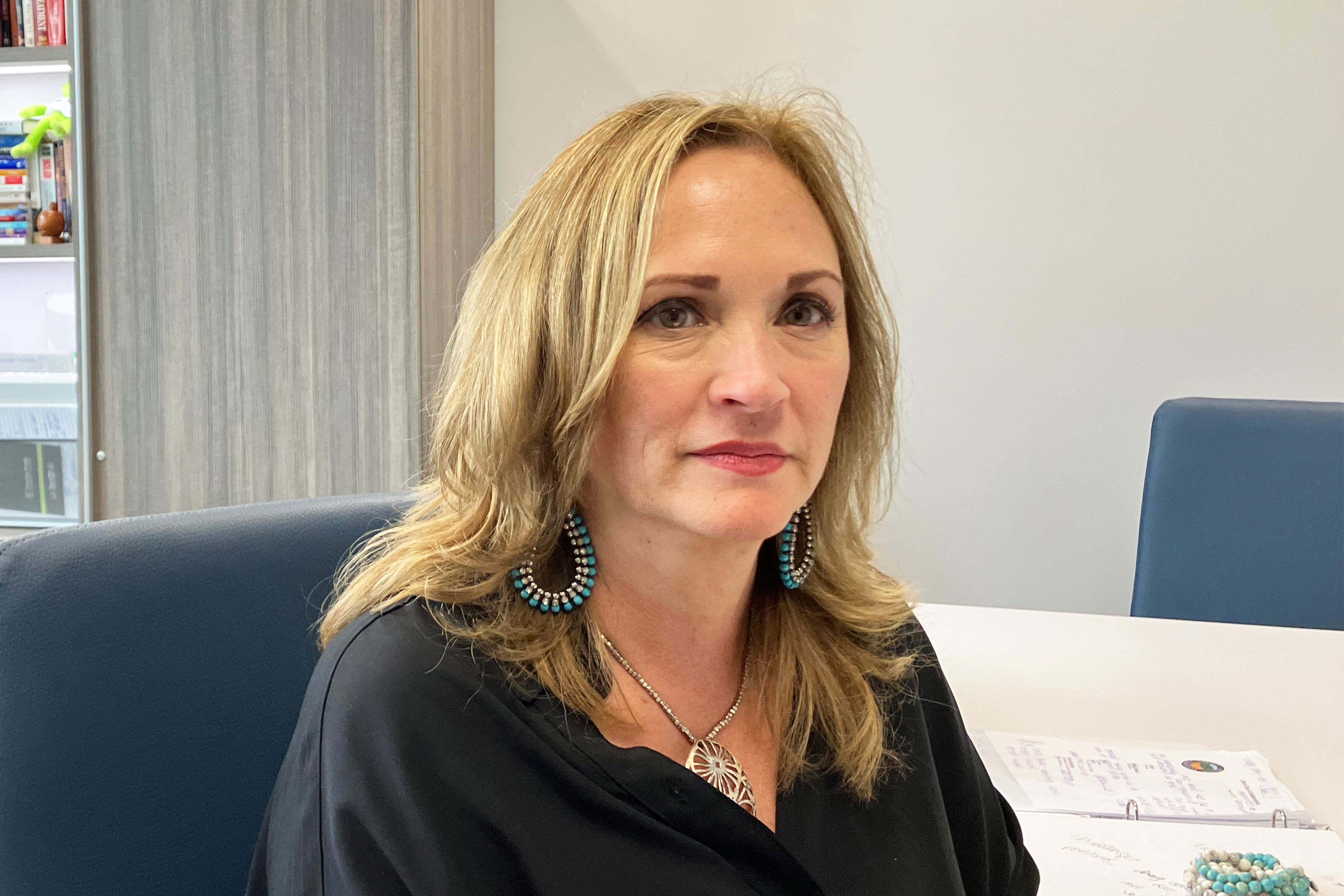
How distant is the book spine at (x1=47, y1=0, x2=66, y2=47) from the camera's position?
2.90 metres

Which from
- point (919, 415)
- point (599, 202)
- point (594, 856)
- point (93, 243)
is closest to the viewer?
point (594, 856)

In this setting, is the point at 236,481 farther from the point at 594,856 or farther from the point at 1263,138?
the point at 1263,138

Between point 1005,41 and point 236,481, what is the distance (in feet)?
7.41

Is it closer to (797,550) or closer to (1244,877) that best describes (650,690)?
(797,550)

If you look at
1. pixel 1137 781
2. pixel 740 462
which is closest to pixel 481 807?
pixel 740 462

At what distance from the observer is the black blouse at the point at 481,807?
0.85m

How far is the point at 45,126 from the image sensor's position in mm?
2939

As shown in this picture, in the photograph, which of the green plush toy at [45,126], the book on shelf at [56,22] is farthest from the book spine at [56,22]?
the green plush toy at [45,126]

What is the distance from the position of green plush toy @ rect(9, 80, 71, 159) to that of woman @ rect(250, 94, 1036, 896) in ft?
7.74

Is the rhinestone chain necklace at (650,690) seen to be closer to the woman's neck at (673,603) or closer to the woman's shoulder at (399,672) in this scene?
the woman's neck at (673,603)

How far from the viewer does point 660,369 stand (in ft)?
3.22

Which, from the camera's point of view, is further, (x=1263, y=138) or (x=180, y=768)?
(x=1263, y=138)

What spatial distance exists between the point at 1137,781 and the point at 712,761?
551mm

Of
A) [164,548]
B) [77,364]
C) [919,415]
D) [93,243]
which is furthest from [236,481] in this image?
[164,548]
